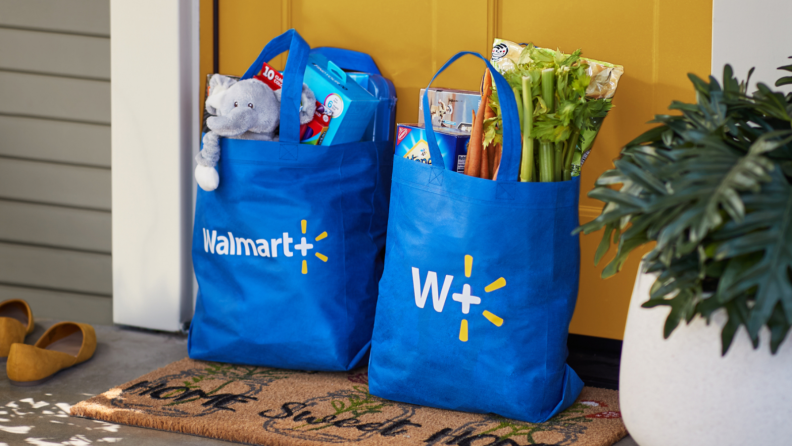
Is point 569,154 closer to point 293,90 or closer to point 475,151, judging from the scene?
point 475,151

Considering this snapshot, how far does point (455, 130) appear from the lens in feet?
5.62

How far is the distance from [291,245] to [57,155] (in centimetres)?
111

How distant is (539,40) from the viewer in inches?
72.8

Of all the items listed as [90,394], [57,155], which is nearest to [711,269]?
[90,394]

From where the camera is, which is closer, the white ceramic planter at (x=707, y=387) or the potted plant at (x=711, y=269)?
the potted plant at (x=711, y=269)

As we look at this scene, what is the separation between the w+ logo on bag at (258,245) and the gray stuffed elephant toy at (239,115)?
14 centimetres

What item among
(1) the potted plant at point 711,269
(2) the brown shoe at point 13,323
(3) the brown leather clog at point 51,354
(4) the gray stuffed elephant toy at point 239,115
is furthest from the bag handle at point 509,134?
(2) the brown shoe at point 13,323

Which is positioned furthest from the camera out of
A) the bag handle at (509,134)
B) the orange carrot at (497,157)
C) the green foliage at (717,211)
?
the orange carrot at (497,157)

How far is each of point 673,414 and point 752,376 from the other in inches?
5.6

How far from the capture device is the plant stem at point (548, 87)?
1.48m

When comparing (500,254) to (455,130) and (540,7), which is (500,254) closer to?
(455,130)

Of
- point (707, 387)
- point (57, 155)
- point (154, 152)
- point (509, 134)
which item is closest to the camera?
point (707, 387)

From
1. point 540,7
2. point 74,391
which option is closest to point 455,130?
point 540,7

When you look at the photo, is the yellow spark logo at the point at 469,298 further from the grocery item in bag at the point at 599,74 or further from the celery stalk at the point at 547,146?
the grocery item in bag at the point at 599,74
